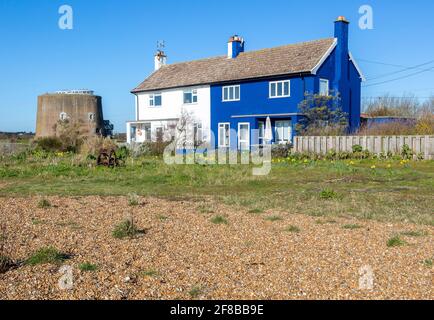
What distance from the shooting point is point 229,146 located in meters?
38.3

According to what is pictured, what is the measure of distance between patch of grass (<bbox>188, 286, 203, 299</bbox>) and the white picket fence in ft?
67.4

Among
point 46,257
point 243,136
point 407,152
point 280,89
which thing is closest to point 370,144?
point 407,152

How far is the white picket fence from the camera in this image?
76.2ft

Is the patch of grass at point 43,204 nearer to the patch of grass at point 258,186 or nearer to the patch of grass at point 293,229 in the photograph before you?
the patch of grass at point 258,186

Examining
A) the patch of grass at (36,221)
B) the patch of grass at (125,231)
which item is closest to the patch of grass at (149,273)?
the patch of grass at (125,231)

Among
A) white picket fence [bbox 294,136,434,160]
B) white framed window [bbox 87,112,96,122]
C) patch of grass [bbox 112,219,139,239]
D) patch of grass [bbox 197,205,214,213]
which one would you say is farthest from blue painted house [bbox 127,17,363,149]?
patch of grass [bbox 112,219,139,239]

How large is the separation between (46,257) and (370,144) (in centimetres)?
2144

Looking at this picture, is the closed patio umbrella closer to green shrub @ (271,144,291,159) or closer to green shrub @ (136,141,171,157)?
green shrub @ (271,144,291,159)

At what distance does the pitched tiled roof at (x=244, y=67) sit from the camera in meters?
33.9

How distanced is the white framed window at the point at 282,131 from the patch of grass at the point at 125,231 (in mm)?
27650

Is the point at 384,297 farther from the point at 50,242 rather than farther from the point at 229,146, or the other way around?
the point at 229,146

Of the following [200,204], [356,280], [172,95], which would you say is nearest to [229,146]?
[172,95]

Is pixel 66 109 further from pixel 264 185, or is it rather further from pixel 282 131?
pixel 264 185

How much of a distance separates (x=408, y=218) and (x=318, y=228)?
2070mm
